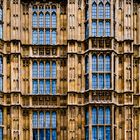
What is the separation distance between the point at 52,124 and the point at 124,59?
864 centimetres

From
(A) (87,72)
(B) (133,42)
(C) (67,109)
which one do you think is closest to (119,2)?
(B) (133,42)

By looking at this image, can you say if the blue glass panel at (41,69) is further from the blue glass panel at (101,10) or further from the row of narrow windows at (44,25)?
the blue glass panel at (101,10)

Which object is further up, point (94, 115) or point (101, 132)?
point (94, 115)

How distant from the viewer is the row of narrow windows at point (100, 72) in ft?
151

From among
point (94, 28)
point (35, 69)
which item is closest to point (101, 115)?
point (35, 69)

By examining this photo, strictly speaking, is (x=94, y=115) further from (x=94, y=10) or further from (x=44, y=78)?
(x=94, y=10)

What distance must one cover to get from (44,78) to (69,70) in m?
2.47

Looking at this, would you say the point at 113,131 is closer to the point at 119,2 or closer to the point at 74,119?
the point at 74,119

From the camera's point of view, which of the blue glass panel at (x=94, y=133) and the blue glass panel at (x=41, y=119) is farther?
the blue glass panel at (x=41, y=119)

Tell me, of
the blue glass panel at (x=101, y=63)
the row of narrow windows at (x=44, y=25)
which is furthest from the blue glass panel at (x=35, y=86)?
the blue glass panel at (x=101, y=63)

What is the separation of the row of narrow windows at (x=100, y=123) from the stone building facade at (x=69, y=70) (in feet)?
0.28

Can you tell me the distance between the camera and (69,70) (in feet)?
153

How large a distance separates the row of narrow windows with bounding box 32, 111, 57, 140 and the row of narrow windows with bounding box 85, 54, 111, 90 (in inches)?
168

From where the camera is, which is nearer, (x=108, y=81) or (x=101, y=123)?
(x=101, y=123)
